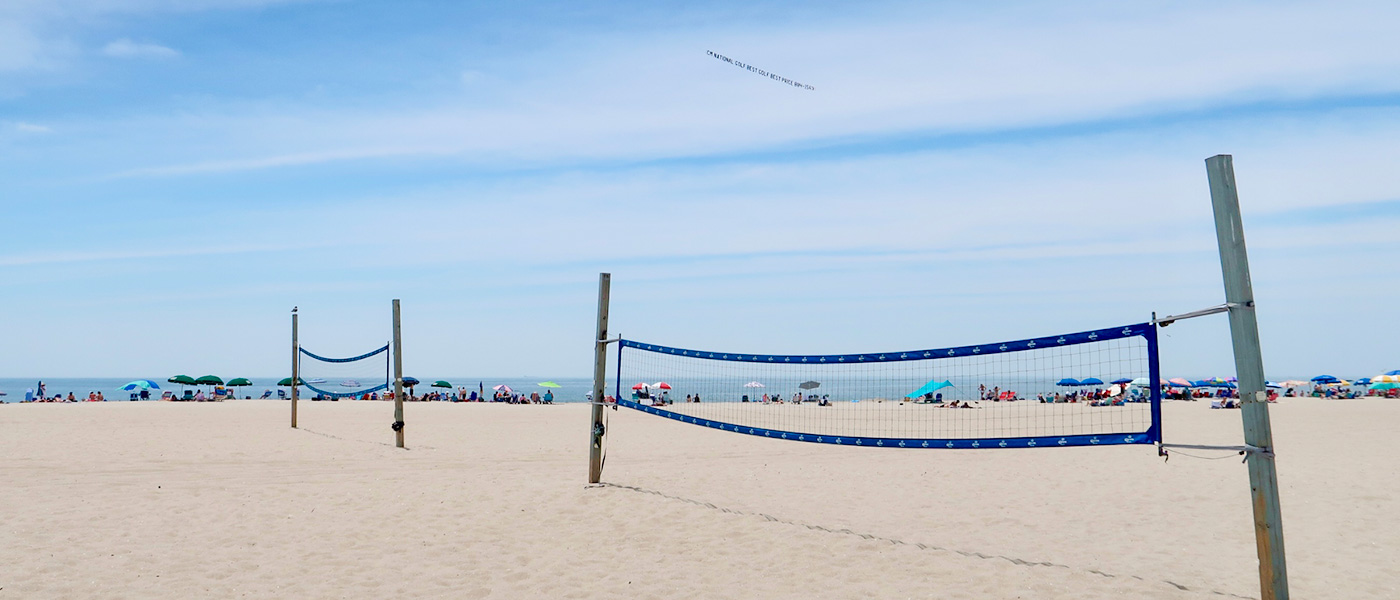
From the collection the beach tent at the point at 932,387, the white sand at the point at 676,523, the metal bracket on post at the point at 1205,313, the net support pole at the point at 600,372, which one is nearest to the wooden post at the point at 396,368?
the white sand at the point at 676,523

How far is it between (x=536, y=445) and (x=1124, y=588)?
11.1m

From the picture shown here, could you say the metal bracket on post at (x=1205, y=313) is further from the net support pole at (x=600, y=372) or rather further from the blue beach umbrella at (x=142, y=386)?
the blue beach umbrella at (x=142, y=386)

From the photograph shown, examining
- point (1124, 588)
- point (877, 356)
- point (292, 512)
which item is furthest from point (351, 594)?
point (1124, 588)

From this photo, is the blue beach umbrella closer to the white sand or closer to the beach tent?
the white sand

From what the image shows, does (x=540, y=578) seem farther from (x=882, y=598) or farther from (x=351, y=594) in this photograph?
(x=882, y=598)

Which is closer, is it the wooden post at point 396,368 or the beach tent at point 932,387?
the wooden post at point 396,368

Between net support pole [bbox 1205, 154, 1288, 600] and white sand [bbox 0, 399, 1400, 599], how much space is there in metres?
1.08

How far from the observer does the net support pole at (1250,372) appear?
4977mm

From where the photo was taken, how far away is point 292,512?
27.5 feet

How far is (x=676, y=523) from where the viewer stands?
8.16 m

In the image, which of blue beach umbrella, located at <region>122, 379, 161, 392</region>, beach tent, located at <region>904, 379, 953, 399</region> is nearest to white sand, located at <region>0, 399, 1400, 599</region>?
beach tent, located at <region>904, 379, 953, 399</region>

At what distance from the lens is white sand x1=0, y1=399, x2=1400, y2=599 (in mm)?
6246

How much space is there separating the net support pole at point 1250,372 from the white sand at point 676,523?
1.08 metres

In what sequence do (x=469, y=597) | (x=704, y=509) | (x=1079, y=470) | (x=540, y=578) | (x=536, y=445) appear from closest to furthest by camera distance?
(x=469, y=597) < (x=540, y=578) < (x=704, y=509) < (x=1079, y=470) < (x=536, y=445)
